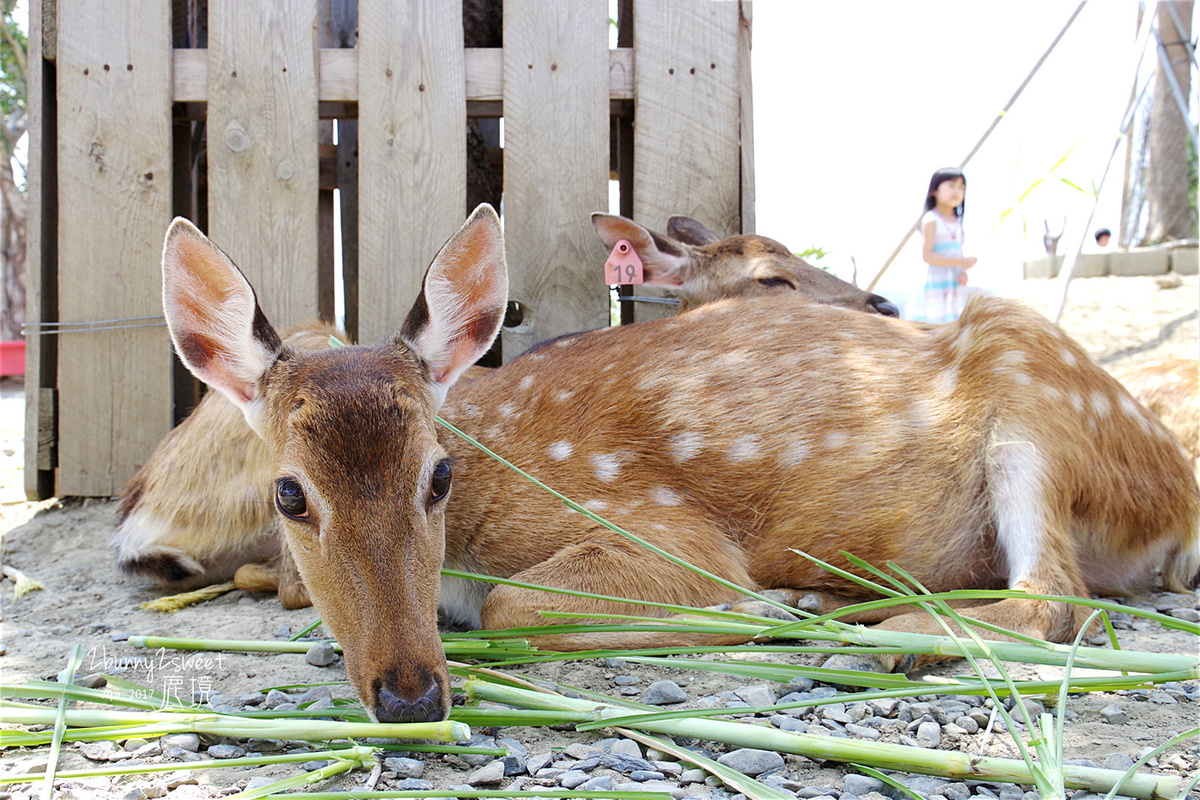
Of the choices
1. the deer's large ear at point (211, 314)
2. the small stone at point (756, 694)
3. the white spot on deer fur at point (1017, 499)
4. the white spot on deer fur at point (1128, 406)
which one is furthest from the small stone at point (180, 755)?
the white spot on deer fur at point (1128, 406)

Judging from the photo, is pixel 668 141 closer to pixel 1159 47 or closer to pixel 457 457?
pixel 457 457

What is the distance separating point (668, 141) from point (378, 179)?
4.42ft

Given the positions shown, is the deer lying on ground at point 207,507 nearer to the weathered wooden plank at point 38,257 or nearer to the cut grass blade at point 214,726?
the weathered wooden plank at point 38,257

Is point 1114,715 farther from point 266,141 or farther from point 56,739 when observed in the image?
point 266,141

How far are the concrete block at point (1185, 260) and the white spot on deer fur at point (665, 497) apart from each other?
12.1m

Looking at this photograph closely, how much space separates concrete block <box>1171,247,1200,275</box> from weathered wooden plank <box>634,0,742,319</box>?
10.8 meters

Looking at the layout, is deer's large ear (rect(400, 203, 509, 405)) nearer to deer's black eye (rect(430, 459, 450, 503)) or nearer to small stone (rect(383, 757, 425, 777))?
deer's black eye (rect(430, 459, 450, 503))

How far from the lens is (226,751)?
1.84 m

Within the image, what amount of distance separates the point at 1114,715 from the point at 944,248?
5.30 m

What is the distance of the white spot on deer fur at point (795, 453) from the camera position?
9.98 feet

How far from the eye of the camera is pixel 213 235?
13.7 feet

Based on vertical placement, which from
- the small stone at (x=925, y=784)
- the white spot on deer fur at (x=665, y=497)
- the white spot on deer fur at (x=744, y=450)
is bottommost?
the small stone at (x=925, y=784)

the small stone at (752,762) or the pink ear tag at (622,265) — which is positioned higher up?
the pink ear tag at (622,265)

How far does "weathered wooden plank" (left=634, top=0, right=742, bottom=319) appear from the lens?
4250 mm
